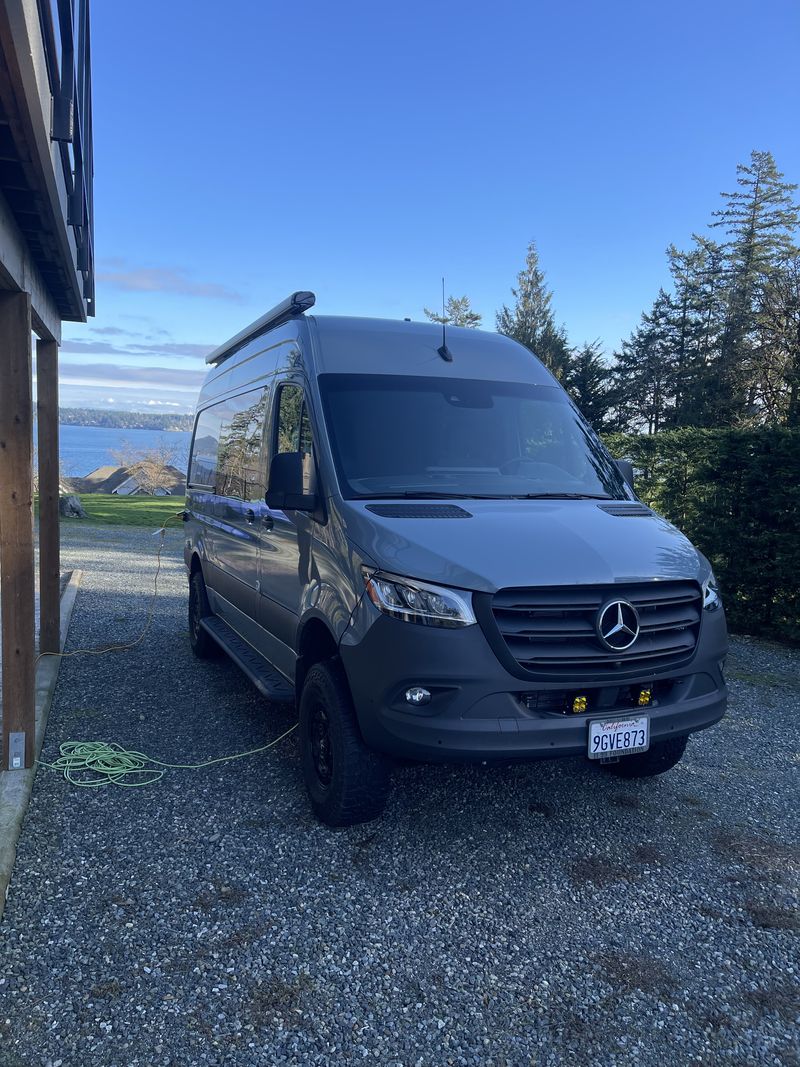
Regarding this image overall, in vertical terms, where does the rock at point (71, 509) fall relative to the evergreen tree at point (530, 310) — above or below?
below

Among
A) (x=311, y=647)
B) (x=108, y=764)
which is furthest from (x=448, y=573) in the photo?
(x=108, y=764)

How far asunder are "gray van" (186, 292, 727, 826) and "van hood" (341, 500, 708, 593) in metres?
0.01

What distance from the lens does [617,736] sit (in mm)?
3441

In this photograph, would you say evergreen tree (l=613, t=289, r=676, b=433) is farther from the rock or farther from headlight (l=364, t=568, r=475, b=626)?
headlight (l=364, t=568, r=475, b=626)

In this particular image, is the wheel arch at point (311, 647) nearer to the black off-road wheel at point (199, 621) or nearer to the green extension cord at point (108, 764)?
the green extension cord at point (108, 764)

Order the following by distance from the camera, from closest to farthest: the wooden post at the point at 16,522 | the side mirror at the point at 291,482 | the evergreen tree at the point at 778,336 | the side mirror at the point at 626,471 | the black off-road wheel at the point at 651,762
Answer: the side mirror at the point at 291,482 → the black off-road wheel at the point at 651,762 → the wooden post at the point at 16,522 → the side mirror at the point at 626,471 → the evergreen tree at the point at 778,336

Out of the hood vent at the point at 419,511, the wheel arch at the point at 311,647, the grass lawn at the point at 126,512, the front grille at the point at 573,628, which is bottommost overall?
the grass lawn at the point at 126,512

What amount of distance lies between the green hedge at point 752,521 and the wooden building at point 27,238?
5550 millimetres

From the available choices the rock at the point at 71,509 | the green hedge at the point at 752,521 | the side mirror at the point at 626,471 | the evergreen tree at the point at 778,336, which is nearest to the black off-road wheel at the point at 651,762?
the side mirror at the point at 626,471

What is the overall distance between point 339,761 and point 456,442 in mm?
1834

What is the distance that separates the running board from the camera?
4.50 m

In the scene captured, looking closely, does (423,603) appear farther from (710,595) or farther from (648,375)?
(648,375)

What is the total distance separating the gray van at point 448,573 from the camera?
326 centimetres

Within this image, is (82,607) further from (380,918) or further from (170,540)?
(170,540)
